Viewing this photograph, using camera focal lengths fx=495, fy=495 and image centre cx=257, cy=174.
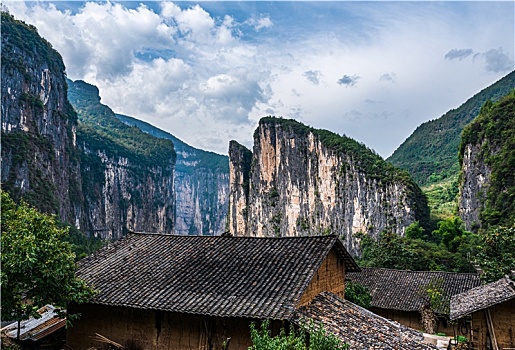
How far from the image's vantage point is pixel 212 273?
14.5 m

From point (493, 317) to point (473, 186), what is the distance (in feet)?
118

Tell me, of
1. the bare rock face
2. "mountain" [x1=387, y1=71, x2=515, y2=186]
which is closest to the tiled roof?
the bare rock face

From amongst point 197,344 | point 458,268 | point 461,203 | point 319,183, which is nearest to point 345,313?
point 197,344

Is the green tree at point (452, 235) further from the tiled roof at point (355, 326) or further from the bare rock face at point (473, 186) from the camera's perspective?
the tiled roof at point (355, 326)

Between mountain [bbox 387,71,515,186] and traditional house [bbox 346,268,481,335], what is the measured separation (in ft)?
219

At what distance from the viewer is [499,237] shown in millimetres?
25281

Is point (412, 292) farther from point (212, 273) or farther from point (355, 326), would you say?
point (212, 273)

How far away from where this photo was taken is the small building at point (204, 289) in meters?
12.7

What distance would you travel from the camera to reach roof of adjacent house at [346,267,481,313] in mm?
27891

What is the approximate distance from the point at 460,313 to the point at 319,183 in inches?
2518

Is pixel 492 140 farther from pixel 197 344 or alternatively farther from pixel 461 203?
pixel 197 344

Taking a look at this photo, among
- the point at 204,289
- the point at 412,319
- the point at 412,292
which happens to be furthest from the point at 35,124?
the point at 204,289

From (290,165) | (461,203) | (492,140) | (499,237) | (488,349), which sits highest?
(290,165)

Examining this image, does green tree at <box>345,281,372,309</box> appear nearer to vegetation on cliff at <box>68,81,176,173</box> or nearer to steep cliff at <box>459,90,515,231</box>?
steep cliff at <box>459,90,515,231</box>
